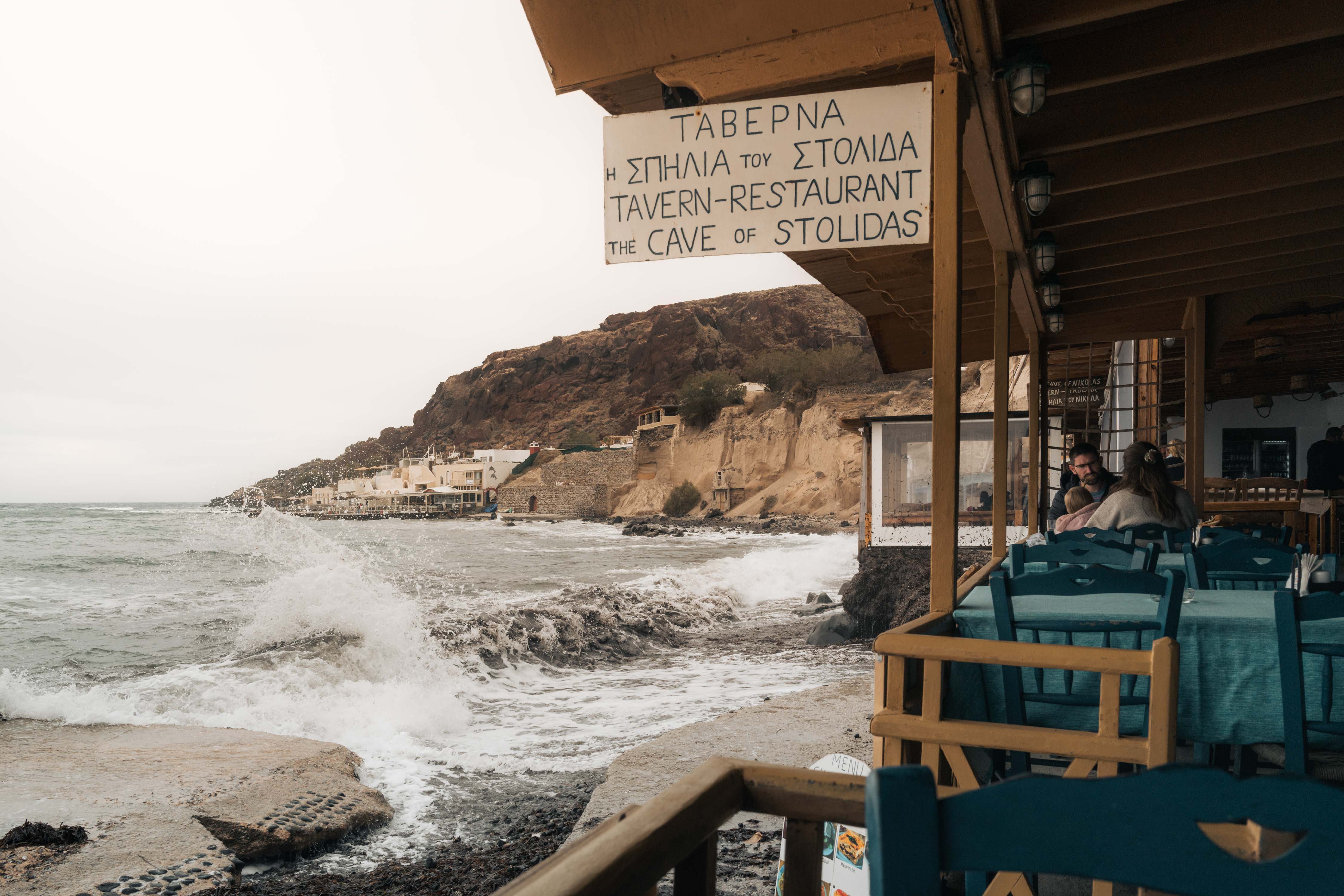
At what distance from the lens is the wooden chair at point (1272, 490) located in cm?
727

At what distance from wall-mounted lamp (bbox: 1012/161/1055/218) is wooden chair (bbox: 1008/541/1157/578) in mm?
1348

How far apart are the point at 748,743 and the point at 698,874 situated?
4.28 metres

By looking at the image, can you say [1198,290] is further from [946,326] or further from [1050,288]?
[946,326]

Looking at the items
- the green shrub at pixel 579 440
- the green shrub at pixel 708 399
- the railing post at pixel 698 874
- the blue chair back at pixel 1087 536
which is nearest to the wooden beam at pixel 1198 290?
the blue chair back at pixel 1087 536

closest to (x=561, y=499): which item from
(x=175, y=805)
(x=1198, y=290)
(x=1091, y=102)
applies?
(x=175, y=805)

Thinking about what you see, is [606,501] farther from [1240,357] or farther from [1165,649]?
[1165,649]

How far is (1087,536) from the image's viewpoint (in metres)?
3.98

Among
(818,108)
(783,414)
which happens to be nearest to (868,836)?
(818,108)

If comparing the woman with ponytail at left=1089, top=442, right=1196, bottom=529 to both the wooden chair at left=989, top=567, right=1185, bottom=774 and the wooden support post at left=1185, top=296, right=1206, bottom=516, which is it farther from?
the wooden chair at left=989, top=567, right=1185, bottom=774

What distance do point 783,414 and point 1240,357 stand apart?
149 ft

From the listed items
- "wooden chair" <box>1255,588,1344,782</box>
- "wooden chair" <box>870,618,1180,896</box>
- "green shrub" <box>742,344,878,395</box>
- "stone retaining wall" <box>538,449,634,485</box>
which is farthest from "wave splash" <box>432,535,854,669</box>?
"stone retaining wall" <box>538,449,634,485</box>

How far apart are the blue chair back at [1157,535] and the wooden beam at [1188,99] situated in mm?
1804

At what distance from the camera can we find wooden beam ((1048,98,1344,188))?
3211 millimetres

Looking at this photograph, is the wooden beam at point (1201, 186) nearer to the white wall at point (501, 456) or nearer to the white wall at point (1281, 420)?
the white wall at point (1281, 420)
